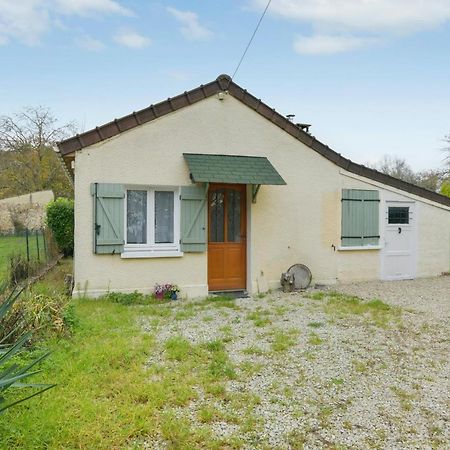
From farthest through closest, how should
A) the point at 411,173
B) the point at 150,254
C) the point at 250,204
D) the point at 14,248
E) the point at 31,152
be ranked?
the point at 411,173
the point at 31,152
the point at 14,248
the point at 250,204
the point at 150,254

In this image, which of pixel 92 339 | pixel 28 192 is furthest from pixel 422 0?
pixel 28 192

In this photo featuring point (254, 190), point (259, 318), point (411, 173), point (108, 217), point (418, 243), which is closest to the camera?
point (259, 318)

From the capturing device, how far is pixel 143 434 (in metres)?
3.29

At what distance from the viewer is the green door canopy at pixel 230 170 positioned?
8.38 metres

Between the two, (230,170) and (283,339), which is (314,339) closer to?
(283,339)

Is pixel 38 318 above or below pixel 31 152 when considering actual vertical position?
below

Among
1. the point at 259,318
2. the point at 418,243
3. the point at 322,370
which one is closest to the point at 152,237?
the point at 259,318

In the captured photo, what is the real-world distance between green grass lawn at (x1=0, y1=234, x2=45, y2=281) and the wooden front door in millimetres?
5430

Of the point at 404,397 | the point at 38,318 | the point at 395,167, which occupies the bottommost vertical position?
the point at 404,397

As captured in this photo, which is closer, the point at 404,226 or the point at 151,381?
the point at 151,381

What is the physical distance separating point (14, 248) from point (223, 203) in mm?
10453

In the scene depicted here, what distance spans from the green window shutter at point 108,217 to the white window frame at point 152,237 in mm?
219

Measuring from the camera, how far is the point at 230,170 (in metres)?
8.66

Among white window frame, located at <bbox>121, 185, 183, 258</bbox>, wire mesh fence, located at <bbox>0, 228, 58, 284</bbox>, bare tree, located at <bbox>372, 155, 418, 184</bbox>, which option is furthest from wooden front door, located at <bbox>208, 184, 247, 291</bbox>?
bare tree, located at <bbox>372, 155, 418, 184</bbox>
